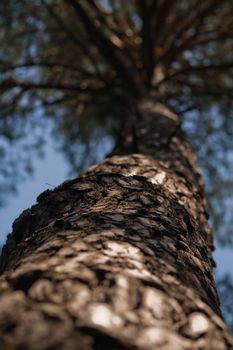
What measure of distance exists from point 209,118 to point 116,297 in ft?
21.3

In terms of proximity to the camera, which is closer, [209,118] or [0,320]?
[0,320]

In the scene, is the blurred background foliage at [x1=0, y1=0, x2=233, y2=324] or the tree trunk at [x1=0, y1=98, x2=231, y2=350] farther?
the blurred background foliage at [x1=0, y1=0, x2=233, y2=324]

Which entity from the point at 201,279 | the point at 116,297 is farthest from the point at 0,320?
the point at 201,279

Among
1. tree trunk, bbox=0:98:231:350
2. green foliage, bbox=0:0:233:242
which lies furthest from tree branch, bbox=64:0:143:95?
tree trunk, bbox=0:98:231:350

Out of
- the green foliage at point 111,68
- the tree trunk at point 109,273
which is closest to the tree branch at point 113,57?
the green foliage at point 111,68

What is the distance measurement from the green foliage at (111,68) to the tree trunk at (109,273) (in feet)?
8.56

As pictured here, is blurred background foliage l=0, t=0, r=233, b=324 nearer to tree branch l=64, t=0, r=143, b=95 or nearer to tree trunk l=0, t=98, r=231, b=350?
tree branch l=64, t=0, r=143, b=95

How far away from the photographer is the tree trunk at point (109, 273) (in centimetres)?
95

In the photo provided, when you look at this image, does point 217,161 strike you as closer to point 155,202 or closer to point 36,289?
point 155,202

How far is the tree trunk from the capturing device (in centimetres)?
95

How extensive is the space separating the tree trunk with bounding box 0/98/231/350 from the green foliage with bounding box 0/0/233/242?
8.56 feet

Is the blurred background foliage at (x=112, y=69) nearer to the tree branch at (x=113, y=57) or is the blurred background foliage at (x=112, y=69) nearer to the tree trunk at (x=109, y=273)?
the tree branch at (x=113, y=57)

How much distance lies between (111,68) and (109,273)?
5.59 meters

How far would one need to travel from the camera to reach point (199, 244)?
1.83m
